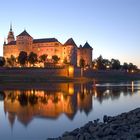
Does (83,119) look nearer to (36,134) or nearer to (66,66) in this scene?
(36,134)

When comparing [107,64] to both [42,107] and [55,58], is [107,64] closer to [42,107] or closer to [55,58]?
[55,58]

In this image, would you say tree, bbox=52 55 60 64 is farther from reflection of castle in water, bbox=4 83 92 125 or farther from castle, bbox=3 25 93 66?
reflection of castle in water, bbox=4 83 92 125

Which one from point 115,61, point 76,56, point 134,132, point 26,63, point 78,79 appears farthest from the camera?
point 115,61

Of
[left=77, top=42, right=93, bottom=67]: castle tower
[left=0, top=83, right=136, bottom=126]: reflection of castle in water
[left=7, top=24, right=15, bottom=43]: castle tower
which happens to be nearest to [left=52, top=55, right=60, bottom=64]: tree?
[left=77, top=42, right=93, bottom=67]: castle tower

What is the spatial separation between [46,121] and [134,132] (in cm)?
566

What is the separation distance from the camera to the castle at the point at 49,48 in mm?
81438

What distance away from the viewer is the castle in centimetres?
8144

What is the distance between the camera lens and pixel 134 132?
23.7 feet

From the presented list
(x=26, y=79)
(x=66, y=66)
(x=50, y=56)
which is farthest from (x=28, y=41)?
(x=26, y=79)

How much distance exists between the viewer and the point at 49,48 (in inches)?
3268

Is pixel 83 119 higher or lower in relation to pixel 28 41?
lower

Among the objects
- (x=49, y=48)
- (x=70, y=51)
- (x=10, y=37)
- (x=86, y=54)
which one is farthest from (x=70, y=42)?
(x=10, y=37)

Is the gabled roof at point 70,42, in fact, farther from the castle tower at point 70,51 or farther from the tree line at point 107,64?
the tree line at point 107,64

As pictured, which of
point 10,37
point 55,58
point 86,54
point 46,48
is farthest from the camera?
point 10,37
